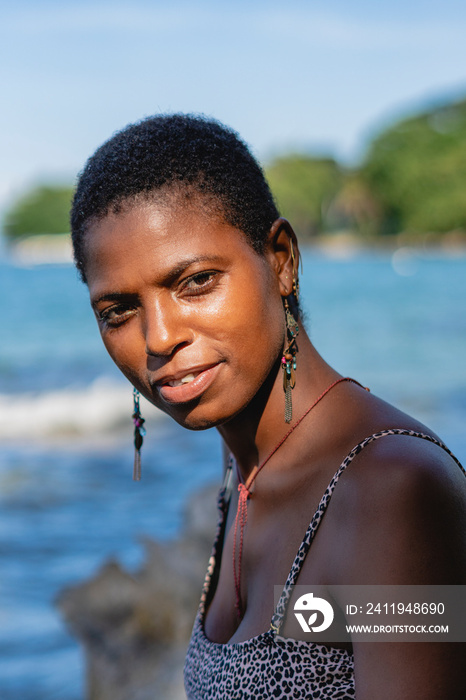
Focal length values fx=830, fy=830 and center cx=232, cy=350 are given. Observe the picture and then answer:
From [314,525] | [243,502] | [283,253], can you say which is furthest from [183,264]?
[243,502]

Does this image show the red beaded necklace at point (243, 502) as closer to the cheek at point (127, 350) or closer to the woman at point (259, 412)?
the woman at point (259, 412)

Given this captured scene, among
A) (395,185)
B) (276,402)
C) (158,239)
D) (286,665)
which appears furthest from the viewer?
(395,185)

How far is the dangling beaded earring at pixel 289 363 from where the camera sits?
1882 millimetres

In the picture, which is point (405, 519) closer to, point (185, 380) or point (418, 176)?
point (185, 380)

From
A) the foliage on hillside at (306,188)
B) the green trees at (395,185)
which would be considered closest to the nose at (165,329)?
the green trees at (395,185)

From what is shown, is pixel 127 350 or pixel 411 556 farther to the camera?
pixel 127 350

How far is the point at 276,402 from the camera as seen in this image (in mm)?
1923

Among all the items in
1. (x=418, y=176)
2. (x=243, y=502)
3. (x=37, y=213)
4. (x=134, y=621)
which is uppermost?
(x=418, y=176)

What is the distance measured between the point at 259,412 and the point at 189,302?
14.4 inches

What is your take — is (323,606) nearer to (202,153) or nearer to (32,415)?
(202,153)

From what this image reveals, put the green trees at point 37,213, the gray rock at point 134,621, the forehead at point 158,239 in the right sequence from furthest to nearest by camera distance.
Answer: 1. the green trees at point 37,213
2. the gray rock at point 134,621
3. the forehead at point 158,239

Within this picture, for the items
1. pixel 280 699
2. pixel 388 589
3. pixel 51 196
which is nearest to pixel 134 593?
pixel 280 699

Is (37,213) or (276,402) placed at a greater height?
(37,213)

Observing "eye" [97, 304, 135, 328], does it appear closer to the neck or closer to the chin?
the chin
